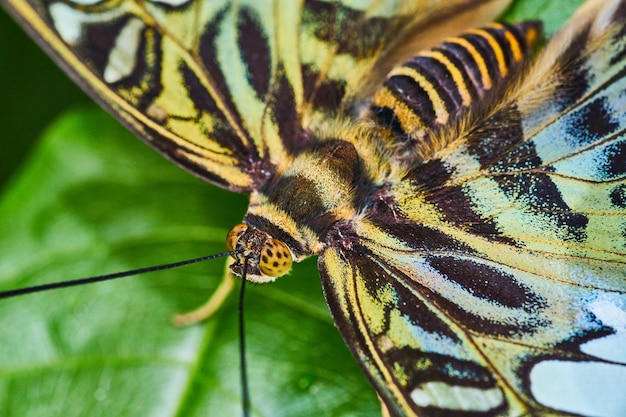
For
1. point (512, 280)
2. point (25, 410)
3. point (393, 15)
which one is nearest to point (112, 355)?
point (25, 410)

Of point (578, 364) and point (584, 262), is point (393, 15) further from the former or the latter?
point (578, 364)

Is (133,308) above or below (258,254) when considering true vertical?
below

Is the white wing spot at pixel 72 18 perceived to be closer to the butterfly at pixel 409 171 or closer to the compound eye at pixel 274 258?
the butterfly at pixel 409 171

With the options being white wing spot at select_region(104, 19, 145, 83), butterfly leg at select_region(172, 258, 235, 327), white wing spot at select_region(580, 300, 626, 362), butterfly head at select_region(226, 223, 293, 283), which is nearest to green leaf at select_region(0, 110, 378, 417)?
butterfly leg at select_region(172, 258, 235, 327)

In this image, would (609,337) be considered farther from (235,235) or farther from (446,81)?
(235,235)

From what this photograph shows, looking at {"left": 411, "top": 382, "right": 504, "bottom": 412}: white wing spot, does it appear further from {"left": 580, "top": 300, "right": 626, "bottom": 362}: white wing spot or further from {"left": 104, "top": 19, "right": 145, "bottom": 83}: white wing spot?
{"left": 104, "top": 19, "right": 145, "bottom": 83}: white wing spot

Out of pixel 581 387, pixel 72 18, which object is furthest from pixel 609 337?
pixel 72 18
